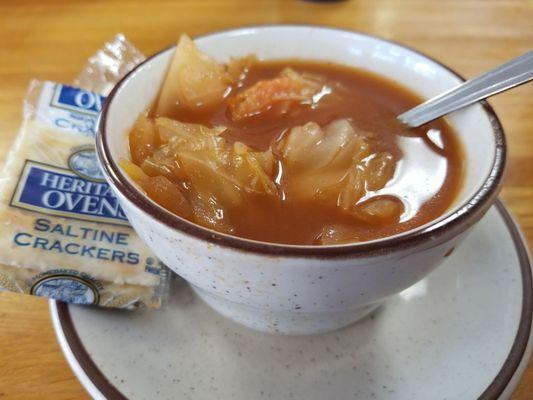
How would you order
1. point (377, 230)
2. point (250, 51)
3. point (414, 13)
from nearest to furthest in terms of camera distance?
point (377, 230) < point (250, 51) < point (414, 13)

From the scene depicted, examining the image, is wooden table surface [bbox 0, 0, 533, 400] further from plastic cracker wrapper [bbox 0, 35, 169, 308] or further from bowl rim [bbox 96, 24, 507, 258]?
bowl rim [bbox 96, 24, 507, 258]

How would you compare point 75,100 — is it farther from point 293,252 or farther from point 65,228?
point 293,252

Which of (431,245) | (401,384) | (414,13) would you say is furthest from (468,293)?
(414,13)

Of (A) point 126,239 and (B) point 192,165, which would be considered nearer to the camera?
(B) point 192,165

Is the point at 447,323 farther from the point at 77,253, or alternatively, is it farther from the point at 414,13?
the point at 414,13

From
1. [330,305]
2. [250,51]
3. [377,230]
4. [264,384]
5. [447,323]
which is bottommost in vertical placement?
[264,384]

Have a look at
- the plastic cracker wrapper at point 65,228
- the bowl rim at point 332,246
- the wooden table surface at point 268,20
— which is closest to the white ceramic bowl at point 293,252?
the bowl rim at point 332,246
